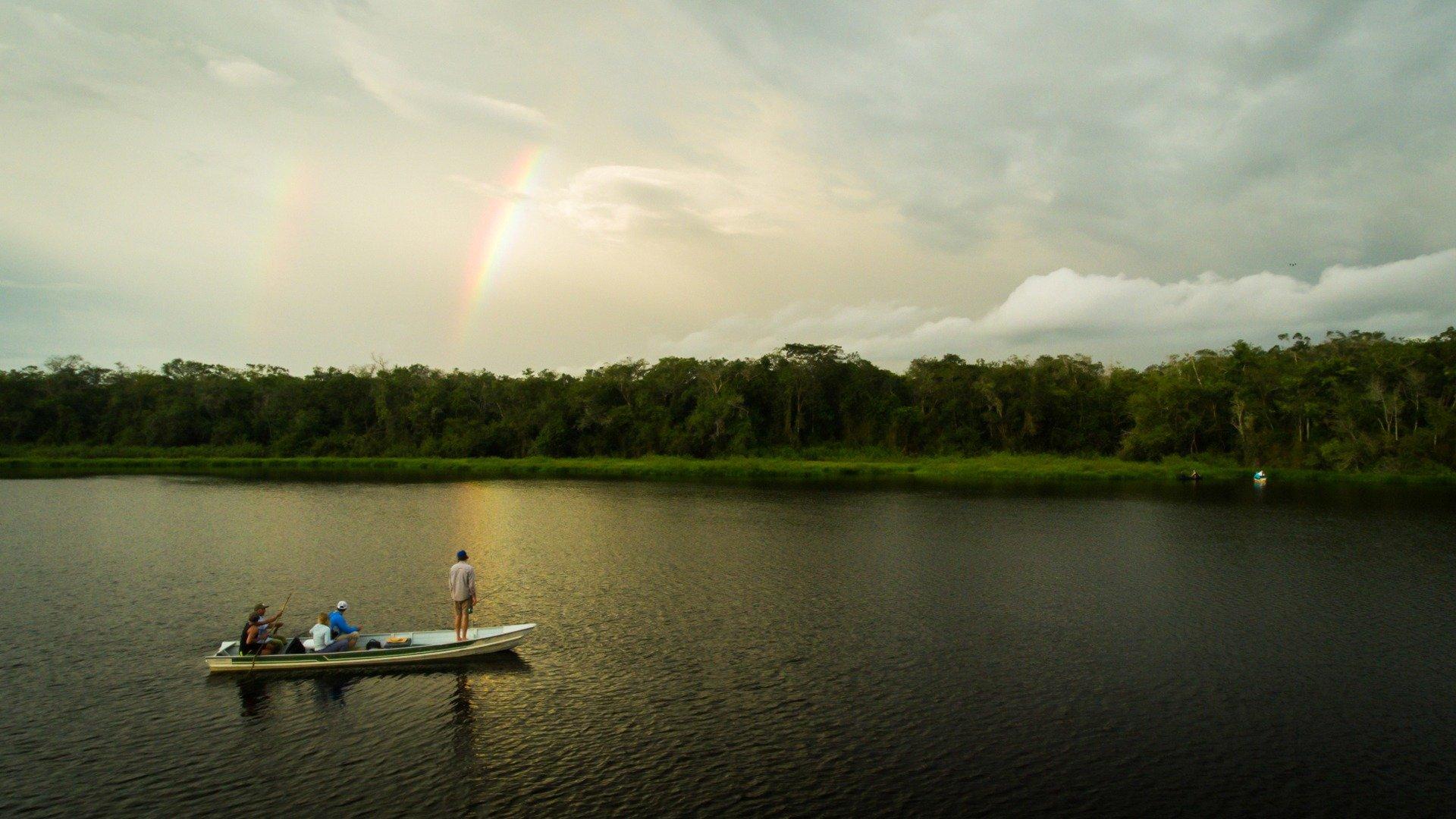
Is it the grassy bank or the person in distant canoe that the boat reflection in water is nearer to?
the person in distant canoe

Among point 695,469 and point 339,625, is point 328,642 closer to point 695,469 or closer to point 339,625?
point 339,625

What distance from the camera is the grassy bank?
7706 cm

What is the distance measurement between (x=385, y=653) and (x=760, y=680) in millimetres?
9152

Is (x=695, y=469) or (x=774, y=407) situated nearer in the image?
(x=695, y=469)

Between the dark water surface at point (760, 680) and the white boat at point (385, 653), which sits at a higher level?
the white boat at point (385, 653)

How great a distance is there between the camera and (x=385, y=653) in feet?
61.7

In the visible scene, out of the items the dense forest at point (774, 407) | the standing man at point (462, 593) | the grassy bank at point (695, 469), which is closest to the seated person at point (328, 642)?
the standing man at point (462, 593)

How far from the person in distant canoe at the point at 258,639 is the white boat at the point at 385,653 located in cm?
23

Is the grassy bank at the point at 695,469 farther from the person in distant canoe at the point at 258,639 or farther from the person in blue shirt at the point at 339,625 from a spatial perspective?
the person in distant canoe at the point at 258,639

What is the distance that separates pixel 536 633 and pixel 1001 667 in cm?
1264

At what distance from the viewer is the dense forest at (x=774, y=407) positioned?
80.2 meters

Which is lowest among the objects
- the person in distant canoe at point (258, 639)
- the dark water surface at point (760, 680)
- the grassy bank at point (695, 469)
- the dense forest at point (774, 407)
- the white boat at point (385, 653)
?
the dark water surface at point (760, 680)

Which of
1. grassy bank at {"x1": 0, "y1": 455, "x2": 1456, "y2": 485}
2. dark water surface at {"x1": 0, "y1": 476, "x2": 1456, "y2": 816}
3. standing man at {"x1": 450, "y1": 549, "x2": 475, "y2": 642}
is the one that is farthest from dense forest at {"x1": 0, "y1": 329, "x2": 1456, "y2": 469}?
standing man at {"x1": 450, "y1": 549, "x2": 475, "y2": 642}

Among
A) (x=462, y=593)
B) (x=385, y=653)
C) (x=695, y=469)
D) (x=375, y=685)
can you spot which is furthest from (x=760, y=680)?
(x=695, y=469)
